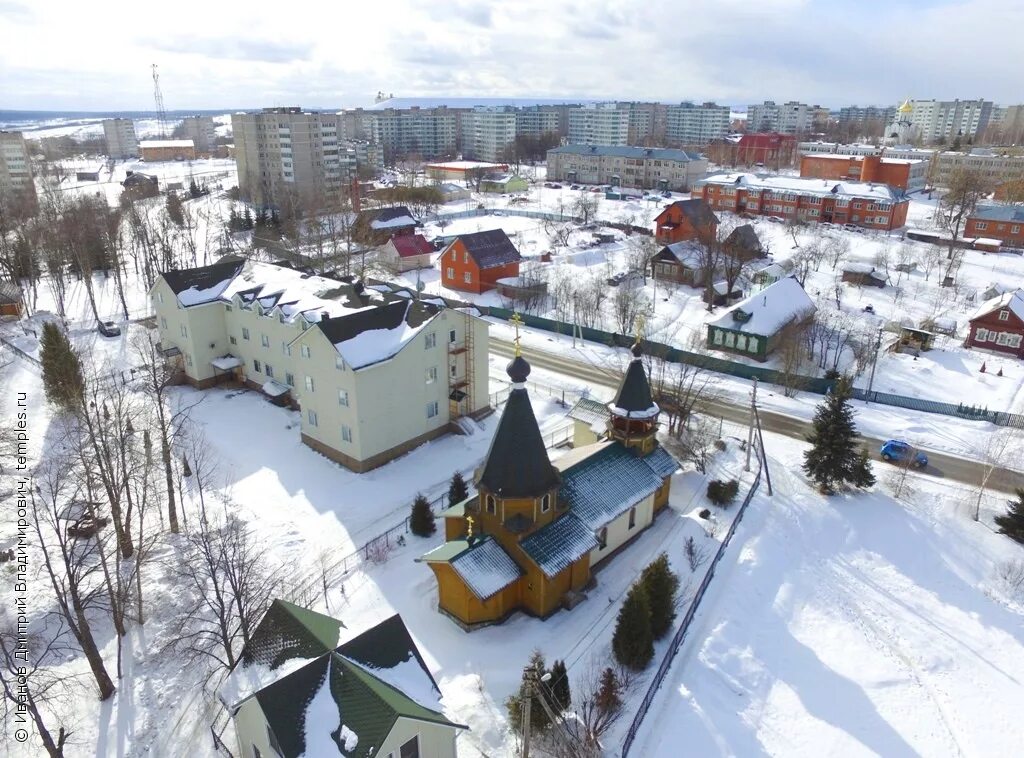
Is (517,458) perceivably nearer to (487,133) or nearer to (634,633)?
(634,633)

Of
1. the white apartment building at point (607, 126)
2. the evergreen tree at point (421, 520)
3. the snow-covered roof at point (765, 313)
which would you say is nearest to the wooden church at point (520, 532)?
the evergreen tree at point (421, 520)

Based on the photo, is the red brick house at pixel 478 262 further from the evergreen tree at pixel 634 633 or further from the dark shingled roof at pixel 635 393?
the evergreen tree at pixel 634 633

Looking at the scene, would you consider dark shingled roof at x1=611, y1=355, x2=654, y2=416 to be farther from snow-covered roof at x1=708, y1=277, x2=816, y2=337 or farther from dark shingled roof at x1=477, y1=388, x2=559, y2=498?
snow-covered roof at x1=708, y1=277, x2=816, y2=337

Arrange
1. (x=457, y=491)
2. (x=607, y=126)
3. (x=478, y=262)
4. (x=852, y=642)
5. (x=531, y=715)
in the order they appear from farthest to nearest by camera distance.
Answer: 1. (x=607, y=126)
2. (x=478, y=262)
3. (x=457, y=491)
4. (x=852, y=642)
5. (x=531, y=715)

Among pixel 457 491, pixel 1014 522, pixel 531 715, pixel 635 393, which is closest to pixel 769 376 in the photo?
pixel 1014 522

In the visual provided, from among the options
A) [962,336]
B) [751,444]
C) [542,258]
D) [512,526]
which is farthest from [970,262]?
[512,526]

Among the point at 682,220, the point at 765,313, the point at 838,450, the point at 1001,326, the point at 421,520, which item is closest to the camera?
the point at 421,520
